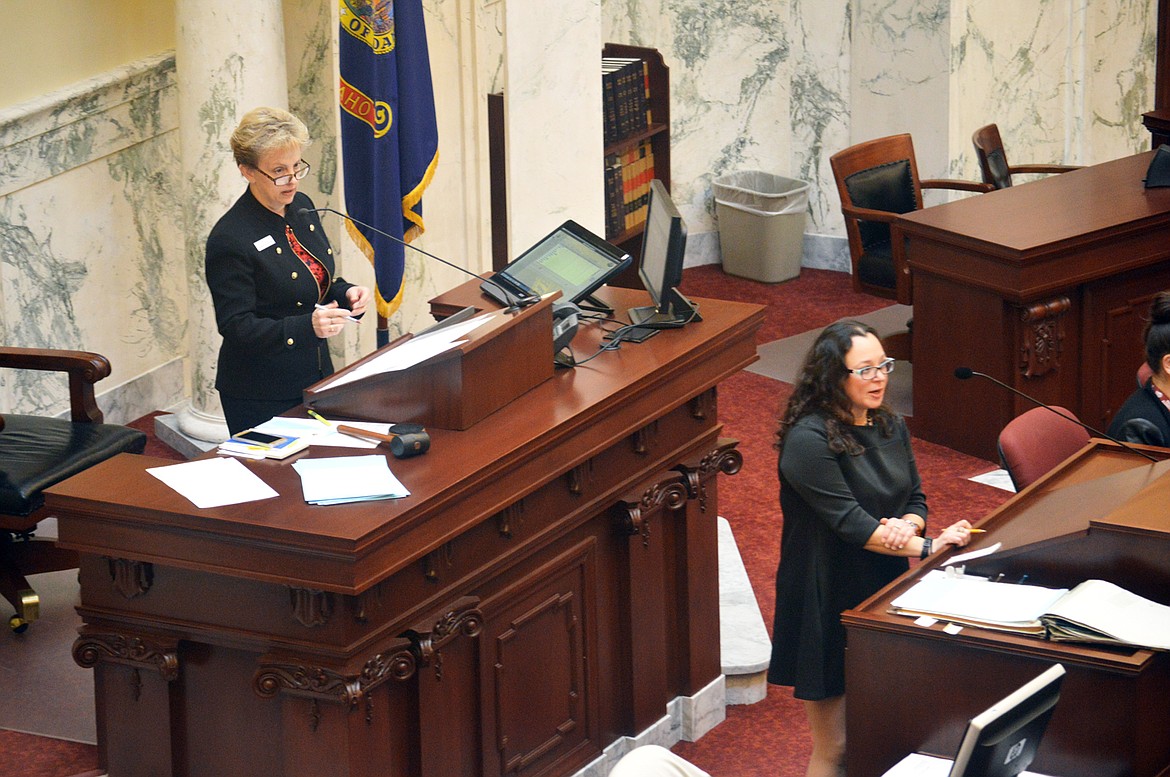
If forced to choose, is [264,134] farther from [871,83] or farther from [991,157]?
[871,83]

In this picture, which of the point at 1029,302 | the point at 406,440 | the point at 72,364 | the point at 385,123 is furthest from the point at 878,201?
the point at 406,440

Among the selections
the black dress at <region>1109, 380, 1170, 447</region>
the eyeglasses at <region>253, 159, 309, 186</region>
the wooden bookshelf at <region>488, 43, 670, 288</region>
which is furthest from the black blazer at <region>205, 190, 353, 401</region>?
the wooden bookshelf at <region>488, 43, 670, 288</region>

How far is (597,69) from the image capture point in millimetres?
5355

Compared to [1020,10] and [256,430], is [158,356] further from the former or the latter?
[1020,10]

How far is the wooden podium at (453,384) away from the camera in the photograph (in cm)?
338

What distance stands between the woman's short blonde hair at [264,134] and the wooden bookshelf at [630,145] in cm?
311

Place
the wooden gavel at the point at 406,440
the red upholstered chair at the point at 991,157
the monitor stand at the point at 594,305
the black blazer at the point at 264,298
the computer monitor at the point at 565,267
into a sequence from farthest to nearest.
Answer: the red upholstered chair at the point at 991,157 < the monitor stand at the point at 594,305 < the computer monitor at the point at 565,267 < the black blazer at the point at 264,298 < the wooden gavel at the point at 406,440

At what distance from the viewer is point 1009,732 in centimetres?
227

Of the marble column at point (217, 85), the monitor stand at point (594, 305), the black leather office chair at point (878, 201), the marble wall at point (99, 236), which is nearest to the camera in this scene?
the monitor stand at point (594, 305)

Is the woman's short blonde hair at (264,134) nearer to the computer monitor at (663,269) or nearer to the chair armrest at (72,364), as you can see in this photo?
the computer monitor at (663,269)

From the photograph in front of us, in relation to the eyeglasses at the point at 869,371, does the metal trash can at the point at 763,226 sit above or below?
below

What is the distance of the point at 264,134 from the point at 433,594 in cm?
124

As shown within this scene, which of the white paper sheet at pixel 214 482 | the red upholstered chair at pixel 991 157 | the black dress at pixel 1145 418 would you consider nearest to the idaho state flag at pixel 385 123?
the white paper sheet at pixel 214 482

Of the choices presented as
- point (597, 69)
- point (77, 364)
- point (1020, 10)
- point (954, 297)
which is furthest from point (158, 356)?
point (1020, 10)
